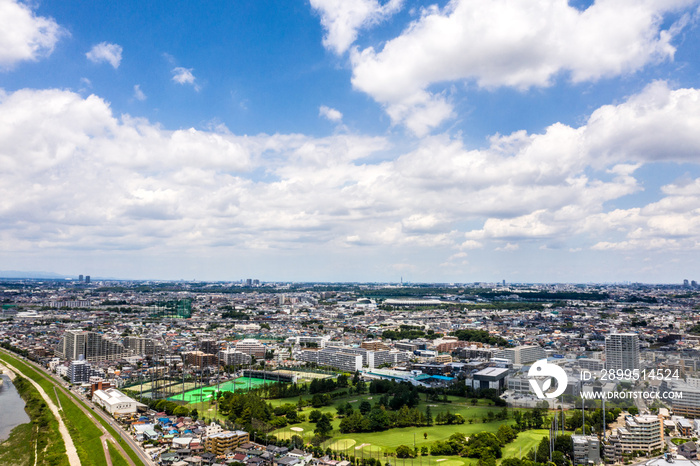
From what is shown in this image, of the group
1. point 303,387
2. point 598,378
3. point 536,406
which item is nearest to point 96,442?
point 303,387

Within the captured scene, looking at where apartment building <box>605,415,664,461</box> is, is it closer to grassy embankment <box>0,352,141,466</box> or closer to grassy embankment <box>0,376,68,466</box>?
grassy embankment <box>0,352,141,466</box>

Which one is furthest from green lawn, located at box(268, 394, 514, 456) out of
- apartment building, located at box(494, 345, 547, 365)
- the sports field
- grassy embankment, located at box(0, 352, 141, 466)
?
apartment building, located at box(494, 345, 547, 365)

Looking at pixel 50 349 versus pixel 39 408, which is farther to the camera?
pixel 50 349

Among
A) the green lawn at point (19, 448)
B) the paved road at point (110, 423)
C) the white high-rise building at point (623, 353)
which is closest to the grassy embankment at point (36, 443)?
the green lawn at point (19, 448)

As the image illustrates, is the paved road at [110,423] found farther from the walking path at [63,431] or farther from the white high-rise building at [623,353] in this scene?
the white high-rise building at [623,353]

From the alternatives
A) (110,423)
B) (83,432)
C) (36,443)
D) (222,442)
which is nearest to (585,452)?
(222,442)

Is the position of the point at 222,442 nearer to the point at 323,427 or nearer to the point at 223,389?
the point at 323,427

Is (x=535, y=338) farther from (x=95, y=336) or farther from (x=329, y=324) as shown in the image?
(x=95, y=336)
